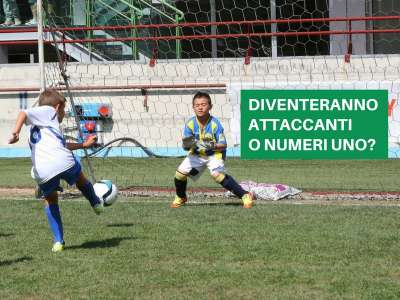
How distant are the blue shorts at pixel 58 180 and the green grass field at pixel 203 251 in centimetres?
52

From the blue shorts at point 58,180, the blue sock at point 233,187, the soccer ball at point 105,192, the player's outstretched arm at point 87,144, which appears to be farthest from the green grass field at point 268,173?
the blue shorts at point 58,180

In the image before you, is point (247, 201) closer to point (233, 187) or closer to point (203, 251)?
point (233, 187)

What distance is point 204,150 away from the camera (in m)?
10.8

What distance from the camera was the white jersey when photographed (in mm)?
A: 7617

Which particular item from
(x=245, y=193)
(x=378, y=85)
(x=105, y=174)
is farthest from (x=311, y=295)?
(x=378, y=85)

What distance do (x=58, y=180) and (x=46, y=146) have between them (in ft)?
1.03

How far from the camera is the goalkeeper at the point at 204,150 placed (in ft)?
35.3

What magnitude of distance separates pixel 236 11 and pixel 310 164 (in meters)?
7.34

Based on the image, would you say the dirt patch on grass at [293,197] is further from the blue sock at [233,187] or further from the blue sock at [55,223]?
the blue sock at [55,223]

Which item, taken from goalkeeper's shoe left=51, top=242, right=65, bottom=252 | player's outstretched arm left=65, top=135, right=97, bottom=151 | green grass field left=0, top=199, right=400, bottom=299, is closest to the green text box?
green grass field left=0, top=199, right=400, bottom=299

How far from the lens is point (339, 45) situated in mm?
23484

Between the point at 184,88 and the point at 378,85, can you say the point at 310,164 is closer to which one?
the point at 378,85

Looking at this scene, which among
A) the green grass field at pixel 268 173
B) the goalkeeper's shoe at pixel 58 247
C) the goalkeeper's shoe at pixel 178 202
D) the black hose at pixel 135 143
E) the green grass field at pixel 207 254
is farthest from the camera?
the black hose at pixel 135 143

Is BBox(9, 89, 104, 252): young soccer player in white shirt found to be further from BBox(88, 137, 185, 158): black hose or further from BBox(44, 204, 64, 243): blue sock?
BBox(88, 137, 185, 158): black hose
